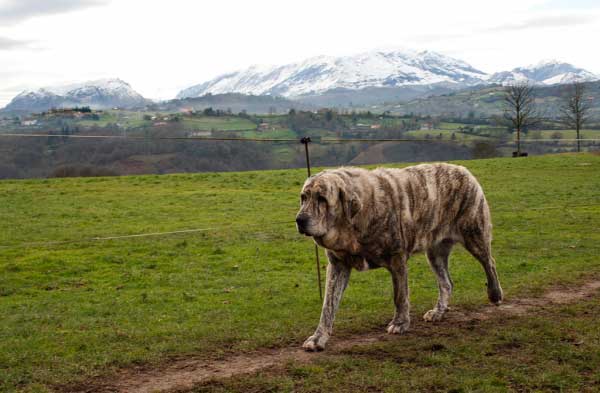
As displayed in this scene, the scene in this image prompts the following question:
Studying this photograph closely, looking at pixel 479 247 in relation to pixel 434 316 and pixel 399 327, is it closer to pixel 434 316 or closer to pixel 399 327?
pixel 434 316

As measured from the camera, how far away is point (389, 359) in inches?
299

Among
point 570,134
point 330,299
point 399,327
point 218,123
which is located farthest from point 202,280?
point 218,123

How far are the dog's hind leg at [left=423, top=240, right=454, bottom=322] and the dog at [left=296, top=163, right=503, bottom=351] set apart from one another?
0.6 inches

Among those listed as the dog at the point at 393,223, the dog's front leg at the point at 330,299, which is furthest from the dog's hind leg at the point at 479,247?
the dog's front leg at the point at 330,299

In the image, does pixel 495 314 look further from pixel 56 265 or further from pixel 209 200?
pixel 209 200

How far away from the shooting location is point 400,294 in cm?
848

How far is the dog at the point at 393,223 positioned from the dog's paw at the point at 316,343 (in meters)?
0.01

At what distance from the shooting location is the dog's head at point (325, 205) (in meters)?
7.22

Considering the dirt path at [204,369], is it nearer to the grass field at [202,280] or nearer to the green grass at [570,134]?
the grass field at [202,280]

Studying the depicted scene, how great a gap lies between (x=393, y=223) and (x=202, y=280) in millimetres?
7863

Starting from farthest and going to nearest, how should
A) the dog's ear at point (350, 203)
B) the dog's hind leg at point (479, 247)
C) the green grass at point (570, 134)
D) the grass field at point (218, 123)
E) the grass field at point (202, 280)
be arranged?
the grass field at point (218, 123)
the green grass at point (570, 134)
the dog's hind leg at point (479, 247)
the grass field at point (202, 280)
the dog's ear at point (350, 203)

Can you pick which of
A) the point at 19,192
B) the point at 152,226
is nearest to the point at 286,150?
the point at 19,192

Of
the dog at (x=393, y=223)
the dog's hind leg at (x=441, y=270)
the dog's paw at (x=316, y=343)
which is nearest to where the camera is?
the dog at (x=393, y=223)

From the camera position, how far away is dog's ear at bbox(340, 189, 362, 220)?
7648 mm
